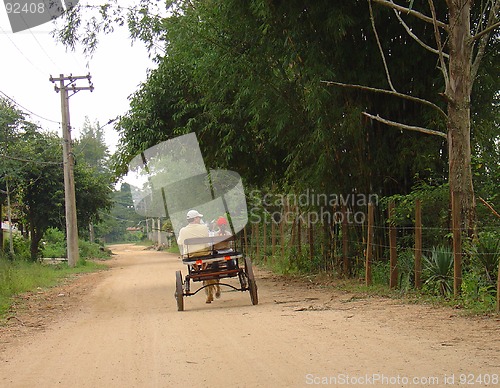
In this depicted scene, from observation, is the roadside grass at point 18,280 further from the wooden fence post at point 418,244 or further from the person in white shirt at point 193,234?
the wooden fence post at point 418,244

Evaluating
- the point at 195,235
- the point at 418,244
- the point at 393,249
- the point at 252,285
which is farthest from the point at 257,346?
the point at 393,249

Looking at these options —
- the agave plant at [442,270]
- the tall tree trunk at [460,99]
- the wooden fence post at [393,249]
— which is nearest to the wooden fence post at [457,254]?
the agave plant at [442,270]

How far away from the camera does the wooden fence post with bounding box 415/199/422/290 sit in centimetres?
1195

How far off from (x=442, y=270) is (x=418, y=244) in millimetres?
651

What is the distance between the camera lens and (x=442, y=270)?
11617 millimetres

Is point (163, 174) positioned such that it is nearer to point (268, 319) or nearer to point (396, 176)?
point (396, 176)

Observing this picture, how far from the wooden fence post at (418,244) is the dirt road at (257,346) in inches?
32.5

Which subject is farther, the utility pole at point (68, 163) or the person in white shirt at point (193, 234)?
the utility pole at point (68, 163)

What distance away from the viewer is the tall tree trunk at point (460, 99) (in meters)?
11.6

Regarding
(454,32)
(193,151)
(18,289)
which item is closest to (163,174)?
(193,151)

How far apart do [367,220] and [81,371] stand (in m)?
9.21

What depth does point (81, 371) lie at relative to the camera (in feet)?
22.7

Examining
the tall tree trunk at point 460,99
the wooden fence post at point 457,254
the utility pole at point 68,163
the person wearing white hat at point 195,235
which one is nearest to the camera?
the wooden fence post at point 457,254

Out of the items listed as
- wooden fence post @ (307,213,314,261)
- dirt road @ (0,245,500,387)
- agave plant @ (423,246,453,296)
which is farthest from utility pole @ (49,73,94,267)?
agave plant @ (423,246,453,296)
